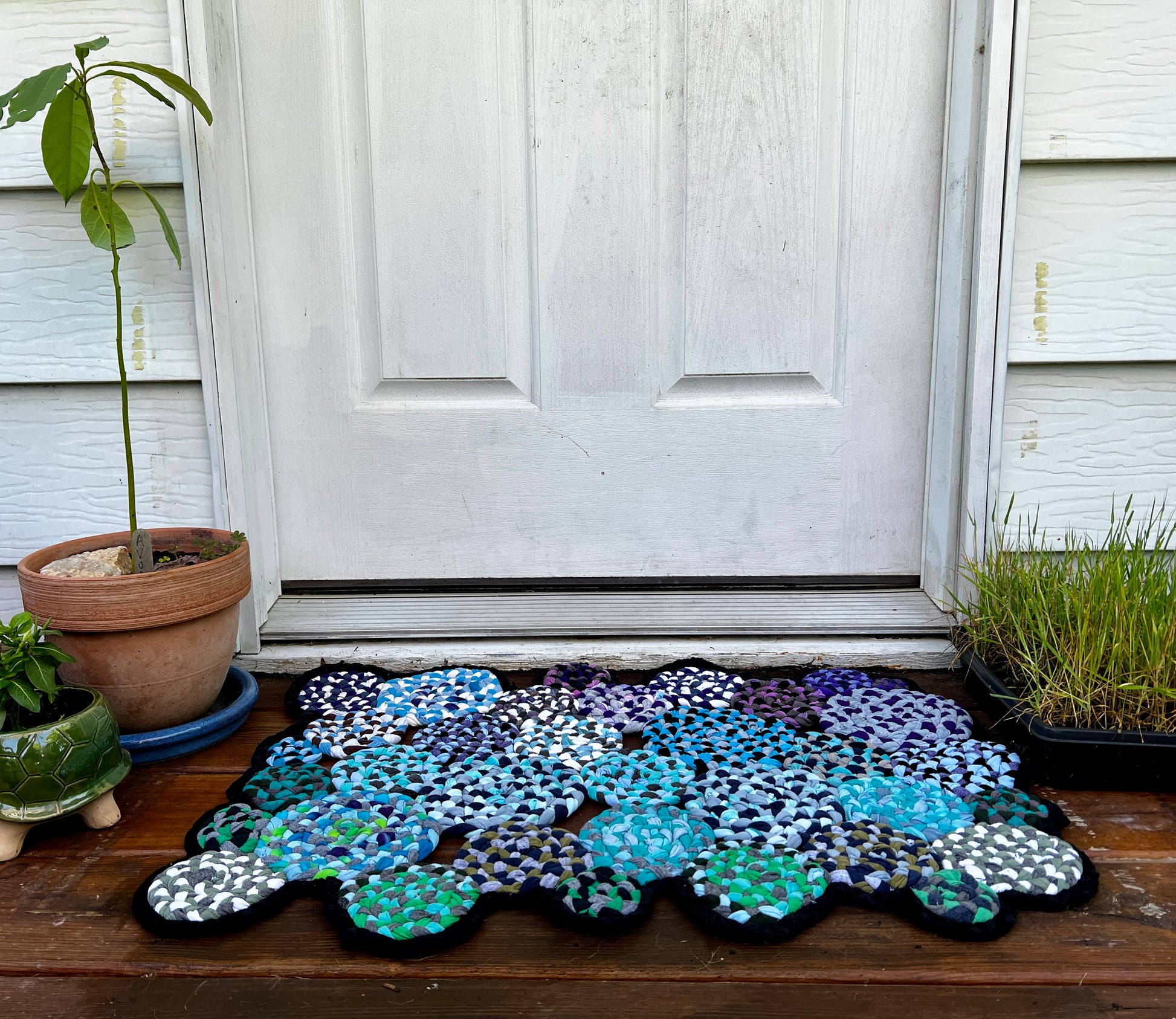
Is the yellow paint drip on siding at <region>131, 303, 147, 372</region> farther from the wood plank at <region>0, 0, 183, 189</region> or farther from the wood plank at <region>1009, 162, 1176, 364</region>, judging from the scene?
the wood plank at <region>1009, 162, 1176, 364</region>

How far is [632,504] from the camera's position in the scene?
5.28ft

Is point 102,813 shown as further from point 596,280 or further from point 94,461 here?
point 596,280

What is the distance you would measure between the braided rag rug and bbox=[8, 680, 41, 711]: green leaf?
24cm

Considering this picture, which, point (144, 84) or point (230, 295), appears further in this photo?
point (230, 295)

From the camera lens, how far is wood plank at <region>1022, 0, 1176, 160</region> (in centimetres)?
135

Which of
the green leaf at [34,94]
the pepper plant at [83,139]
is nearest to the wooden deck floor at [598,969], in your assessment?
the pepper plant at [83,139]

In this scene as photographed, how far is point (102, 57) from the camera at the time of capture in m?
1.38

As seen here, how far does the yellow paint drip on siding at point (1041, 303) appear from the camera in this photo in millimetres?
1431

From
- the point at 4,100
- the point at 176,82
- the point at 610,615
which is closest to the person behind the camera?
the point at 4,100

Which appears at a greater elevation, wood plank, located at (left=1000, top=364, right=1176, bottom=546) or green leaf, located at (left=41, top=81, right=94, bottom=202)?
green leaf, located at (left=41, top=81, right=94, bottom=202)

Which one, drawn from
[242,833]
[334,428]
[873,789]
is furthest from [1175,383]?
[242,833]

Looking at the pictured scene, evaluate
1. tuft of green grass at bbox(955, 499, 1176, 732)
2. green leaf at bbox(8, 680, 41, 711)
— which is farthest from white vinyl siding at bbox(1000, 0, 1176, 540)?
green leaf at bbox(8, 680, 41, 711)

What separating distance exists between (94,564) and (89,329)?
1.37ft

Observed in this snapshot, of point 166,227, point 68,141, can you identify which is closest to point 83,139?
point 68,141
